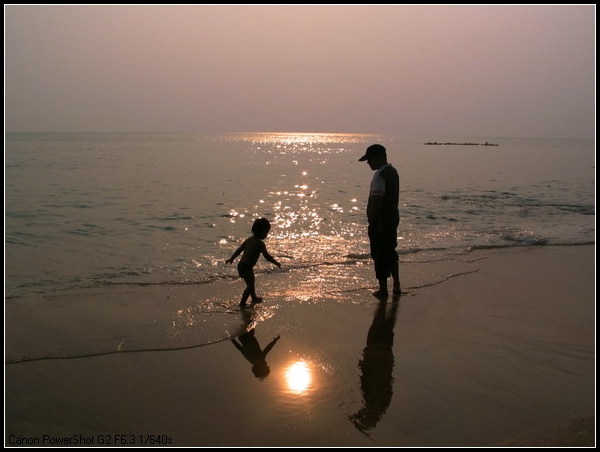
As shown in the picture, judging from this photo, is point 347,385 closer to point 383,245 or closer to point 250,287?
point 250,287

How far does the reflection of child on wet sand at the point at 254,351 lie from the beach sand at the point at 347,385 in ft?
0.19

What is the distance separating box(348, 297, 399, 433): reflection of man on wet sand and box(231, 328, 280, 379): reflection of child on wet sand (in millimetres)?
825

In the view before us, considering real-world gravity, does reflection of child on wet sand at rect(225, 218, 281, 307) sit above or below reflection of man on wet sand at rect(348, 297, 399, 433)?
Answer: above

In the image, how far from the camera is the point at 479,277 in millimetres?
8539

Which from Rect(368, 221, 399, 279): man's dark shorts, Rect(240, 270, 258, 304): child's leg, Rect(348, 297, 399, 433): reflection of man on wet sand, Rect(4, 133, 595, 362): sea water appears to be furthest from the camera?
Rect(4, 133, 595, 362): sea water

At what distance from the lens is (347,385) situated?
4477mm

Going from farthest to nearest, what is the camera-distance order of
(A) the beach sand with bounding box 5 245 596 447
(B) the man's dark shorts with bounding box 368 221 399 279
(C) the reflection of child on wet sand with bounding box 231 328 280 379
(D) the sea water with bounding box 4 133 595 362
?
(D) the sea water with bounding box 4 133 595 362 < (B) the man's dark shorts with bounding box 368 221 399 279 < (C) the reflection of child on wet sand with bounding box 231 328 280 379 < (A) the beach sand with bounding box 5 245 596 447

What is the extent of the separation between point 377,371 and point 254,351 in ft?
3.90

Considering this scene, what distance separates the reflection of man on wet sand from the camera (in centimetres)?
396

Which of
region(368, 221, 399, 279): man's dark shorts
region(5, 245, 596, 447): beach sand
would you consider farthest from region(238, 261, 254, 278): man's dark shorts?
region(368, 221, 399, 279): man's dark shorts

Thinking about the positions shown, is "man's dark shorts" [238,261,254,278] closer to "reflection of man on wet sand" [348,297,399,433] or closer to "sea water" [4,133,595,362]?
"sea water" [4,133,595,362]

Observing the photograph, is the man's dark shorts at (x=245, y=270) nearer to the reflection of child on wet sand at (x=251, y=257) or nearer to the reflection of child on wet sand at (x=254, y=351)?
the reflection of child on wet sand at (x=251, y=257)

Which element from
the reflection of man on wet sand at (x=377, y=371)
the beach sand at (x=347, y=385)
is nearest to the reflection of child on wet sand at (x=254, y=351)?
the beach sand at (x=347, y=385)

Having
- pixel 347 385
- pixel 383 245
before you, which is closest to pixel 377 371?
pixel 347 385
